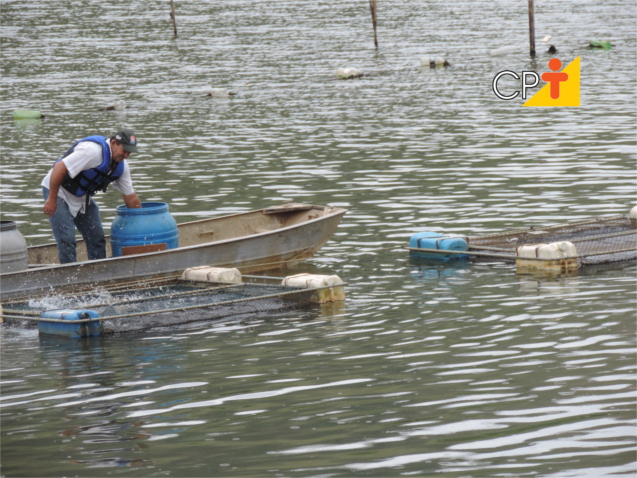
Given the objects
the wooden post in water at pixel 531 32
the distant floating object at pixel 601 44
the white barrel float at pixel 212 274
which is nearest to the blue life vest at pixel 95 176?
the white barrel float at pixel 212 274

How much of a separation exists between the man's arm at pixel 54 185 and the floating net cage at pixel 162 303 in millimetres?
979

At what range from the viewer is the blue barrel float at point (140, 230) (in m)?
15.0

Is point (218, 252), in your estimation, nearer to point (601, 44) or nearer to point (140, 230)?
point (140, 230)

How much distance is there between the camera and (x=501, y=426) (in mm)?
9273

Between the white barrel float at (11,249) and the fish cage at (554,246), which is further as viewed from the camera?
the fish cage at (554,246)

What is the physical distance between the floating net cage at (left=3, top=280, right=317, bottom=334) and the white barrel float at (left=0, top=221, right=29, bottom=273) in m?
0.44

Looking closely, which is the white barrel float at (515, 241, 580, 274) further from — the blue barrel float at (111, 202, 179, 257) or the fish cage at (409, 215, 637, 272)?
the blue barrel float at (111, 202, 179, 257)

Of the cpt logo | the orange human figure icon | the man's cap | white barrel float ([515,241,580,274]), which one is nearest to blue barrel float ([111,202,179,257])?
the man's cap

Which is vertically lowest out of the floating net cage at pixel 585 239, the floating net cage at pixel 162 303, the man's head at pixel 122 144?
the floating net cage at pixel 585 239

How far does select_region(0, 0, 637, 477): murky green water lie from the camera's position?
909 centimetres

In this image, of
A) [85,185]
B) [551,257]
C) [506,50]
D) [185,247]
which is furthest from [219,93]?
[551,257]

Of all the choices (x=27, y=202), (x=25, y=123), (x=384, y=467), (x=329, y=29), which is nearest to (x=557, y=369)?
(x=384, y=467)

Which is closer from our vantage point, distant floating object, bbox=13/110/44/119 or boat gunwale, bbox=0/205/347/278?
boat gunwale, bbox=0/205/347/278

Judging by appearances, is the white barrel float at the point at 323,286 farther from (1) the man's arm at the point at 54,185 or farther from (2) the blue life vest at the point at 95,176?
(1) the man's arm at the point at 54,185
